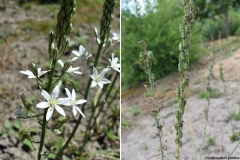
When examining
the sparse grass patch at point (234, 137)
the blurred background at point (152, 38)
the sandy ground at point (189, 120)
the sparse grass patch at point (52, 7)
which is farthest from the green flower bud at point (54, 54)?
the sparse grass patch at point (52, 7)

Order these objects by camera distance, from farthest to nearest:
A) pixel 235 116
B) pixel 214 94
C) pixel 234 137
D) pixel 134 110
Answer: pixel 134 110 < pixel 214 94 < pixel 235 116 < pixel 234 137

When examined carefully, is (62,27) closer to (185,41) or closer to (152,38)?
(185,41)

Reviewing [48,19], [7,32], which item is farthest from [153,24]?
[7,32]

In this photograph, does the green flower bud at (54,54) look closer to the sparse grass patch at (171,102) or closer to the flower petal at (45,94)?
the flower petal at (45,94)

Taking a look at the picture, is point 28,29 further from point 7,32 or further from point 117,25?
point 117,25

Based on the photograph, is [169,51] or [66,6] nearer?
[66,6]

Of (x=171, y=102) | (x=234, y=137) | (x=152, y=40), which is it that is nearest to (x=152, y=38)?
(x=152, y=40)

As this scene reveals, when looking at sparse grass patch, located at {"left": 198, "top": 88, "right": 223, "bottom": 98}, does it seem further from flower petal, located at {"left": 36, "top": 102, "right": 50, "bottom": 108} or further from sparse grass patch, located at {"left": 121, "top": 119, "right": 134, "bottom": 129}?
flower petal, located at {"left": 36, "top": 102, "right": 50, "bottom": 108}

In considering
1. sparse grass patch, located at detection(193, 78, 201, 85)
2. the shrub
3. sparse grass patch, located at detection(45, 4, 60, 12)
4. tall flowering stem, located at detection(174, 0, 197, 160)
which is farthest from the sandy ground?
sparse grass patch, located at detection(45, 4, 60, 12)
